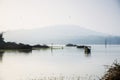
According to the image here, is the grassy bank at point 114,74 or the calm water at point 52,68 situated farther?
the calm water at point 52,68

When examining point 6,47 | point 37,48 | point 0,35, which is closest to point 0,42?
point 0,35

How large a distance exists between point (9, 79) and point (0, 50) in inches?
925

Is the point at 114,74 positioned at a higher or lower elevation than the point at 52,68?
higher

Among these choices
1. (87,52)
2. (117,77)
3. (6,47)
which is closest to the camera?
(117,77)

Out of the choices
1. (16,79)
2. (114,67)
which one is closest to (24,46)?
(16,79)

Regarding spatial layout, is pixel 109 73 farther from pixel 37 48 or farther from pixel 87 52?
pixel 37 48

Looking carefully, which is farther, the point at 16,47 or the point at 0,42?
the point at 16,47

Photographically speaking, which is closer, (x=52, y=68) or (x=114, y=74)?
(x=114, y=74)

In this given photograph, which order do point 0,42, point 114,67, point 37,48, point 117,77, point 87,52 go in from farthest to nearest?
point 37,48 < point 0,42 < point 87,52 < point 114,67 < point 117,77

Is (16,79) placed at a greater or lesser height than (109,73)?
lesser

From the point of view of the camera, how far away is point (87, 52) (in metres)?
29.4

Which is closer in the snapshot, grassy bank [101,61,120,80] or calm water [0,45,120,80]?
grassy bank [101,61,120,80]

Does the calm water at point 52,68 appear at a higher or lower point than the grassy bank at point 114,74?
lower

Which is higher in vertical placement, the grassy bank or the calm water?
the grassy bank
